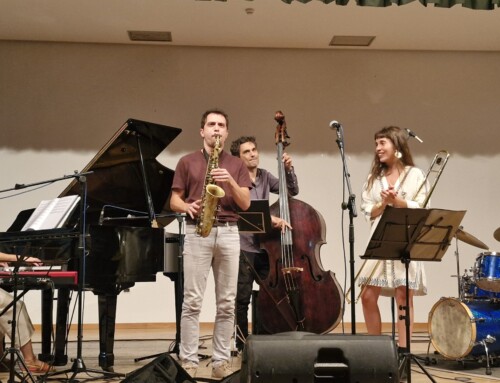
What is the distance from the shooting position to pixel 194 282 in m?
4.21

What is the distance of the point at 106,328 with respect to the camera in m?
4.61

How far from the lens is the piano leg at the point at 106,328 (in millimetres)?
4559

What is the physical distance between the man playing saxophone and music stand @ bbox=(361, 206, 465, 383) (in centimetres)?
89

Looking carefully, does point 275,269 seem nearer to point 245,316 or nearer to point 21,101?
point 245,316

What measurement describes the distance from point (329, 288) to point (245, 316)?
895mm

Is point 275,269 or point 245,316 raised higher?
point 275,269

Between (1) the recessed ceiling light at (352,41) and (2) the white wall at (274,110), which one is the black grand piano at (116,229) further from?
(1) the recessed ceiling light at (352,41)

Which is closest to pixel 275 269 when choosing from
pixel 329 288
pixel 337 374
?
pixel 329 288

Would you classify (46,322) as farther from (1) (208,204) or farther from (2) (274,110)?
(2) (274,110)

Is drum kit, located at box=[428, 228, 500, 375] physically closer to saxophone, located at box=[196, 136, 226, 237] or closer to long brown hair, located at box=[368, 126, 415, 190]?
long brown hair, located at box=[368, 126, 415, 190]

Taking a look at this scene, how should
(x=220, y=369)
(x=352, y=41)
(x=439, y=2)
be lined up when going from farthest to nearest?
(x=352, y=41), (x=439, y=2), (x=220, y=369)

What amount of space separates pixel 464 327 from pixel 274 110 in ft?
12.1

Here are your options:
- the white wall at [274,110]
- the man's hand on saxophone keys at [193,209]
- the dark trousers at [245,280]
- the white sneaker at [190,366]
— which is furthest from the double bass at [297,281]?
the white wall at [274,110]

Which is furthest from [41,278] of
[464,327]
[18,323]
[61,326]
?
[464,327]
